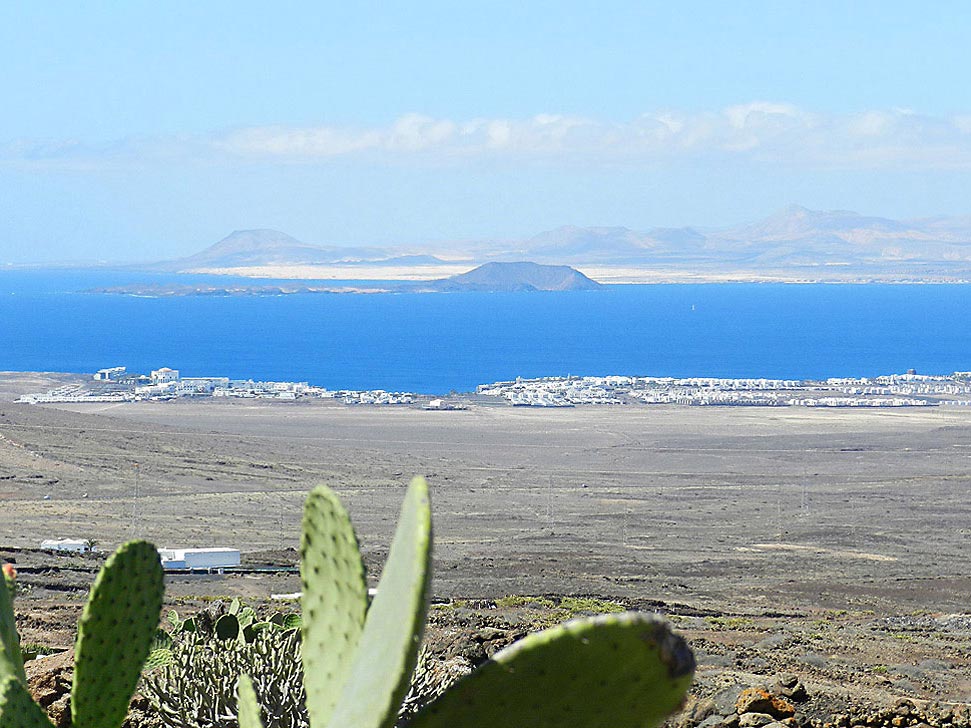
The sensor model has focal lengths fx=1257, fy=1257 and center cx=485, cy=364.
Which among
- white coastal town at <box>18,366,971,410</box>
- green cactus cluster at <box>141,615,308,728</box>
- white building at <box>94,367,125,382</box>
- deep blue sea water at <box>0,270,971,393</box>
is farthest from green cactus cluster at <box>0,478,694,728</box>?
white building at <box>94,367,125,382</box>

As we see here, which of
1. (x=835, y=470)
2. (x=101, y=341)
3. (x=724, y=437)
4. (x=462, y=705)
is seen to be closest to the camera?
(x=462, y=705)

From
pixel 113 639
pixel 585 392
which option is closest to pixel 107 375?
pixel 585 392

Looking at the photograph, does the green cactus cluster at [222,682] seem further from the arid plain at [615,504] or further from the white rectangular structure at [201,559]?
the white rectangular structure at [201,559]

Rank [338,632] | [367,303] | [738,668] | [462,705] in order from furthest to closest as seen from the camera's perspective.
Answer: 1. [367,303]
2. [738,668]
3. [338,632]
4. [462,705]

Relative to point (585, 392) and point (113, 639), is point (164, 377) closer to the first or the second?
point (585, 392)

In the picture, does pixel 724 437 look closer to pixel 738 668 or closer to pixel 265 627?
pixel 738 668

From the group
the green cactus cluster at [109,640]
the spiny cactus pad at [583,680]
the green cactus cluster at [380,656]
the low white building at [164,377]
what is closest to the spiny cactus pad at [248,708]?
the green cactus cluster at [380,656]

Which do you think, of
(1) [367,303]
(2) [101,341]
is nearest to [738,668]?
(2) [101,341]

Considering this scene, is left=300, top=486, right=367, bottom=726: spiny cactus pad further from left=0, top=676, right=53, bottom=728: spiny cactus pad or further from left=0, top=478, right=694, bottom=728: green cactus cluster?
left=0, top=676, right=53, bottom=728: spiny cactus pad
